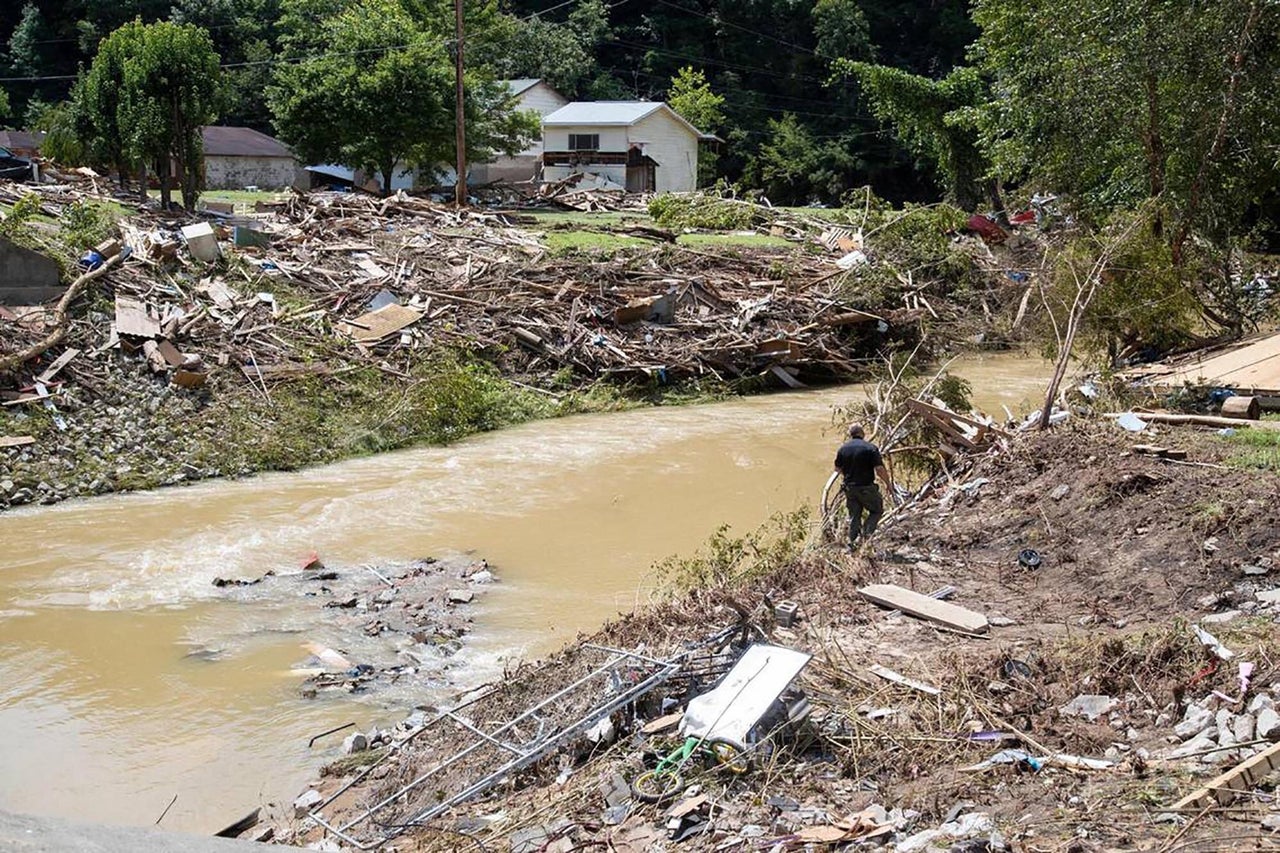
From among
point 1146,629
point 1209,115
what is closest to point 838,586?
point 1146,629

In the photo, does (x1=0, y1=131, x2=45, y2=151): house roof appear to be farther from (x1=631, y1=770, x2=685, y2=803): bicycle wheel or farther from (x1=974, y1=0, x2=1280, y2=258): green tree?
(x1=631, y1=770, x2=685, y2=803): bicycle wheel

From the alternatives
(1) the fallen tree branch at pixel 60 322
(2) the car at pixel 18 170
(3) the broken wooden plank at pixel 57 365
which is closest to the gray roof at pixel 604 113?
(2) the car at pixel 18 170

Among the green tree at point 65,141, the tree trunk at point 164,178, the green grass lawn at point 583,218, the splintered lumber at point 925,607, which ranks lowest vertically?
the splintered lumber at point 925,607

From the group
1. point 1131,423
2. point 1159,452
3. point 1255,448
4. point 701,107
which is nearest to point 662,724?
point 1159,452

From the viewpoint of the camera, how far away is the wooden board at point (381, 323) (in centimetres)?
1994

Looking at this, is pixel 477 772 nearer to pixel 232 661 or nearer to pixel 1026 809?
pixel 1026 809

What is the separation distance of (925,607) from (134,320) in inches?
533

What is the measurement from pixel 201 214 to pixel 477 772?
863 inches

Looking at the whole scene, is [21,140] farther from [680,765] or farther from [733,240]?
[680,765]

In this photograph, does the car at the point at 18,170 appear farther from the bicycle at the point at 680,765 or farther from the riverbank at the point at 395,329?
the bicycle at the point at 680,765

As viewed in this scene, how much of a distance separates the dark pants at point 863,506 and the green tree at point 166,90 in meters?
18.1

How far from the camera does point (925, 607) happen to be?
873 cm

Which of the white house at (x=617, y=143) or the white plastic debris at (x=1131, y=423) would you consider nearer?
the white plastic debris at (x=1131, y=423)

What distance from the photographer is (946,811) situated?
18.6 feet
